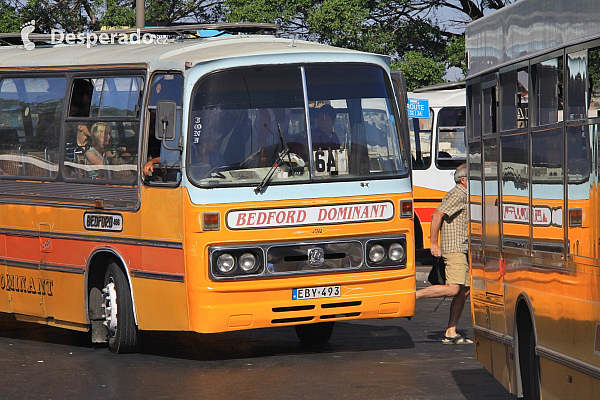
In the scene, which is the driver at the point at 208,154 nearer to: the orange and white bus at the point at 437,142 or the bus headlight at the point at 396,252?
the bus headlight at the point at 396,252

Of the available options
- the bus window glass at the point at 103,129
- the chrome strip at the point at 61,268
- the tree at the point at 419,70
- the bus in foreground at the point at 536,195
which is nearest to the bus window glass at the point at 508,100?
the bus in foreground at the point at 536,195

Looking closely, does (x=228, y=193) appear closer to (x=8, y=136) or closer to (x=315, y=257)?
(x=315, y=257)

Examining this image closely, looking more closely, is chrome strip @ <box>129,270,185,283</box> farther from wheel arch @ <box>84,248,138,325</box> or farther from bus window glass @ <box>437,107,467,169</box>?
bus window glass @ <box>437,107,467,169</box>

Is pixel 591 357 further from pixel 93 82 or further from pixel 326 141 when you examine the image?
pixel 93 82

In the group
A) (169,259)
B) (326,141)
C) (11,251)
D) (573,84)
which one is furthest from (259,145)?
(573,84)

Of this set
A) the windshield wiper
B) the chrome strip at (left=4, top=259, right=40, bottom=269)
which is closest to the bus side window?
the windshield wiper

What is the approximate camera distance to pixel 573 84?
5875 millimetres

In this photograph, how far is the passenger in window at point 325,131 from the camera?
9.94 meters

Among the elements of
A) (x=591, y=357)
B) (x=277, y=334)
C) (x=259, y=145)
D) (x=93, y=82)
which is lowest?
(x=277, y=334)

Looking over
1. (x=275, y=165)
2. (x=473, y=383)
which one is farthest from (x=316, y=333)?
(x=473, y=383)

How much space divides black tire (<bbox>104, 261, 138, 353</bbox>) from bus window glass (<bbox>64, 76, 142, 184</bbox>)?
0.92 meters

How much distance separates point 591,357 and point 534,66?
1902mm

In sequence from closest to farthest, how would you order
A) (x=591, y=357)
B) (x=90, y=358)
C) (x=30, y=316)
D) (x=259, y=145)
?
1. (x=591, y=357)
2. (x=259, y=145)
3. (x=90, y=358)
4. (x=30, y=316)

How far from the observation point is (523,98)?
22.6 ft
